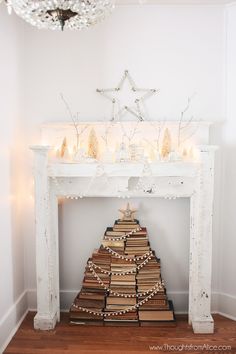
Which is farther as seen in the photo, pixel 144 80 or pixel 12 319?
pixel 144 80

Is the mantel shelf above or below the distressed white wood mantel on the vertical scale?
above

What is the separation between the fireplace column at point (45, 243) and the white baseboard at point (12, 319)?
164 millimetres

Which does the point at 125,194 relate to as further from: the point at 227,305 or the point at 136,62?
the point at 227,305

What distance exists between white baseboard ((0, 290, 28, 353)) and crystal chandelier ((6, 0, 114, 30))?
7.02 feet

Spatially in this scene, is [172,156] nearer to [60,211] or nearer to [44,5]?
[60,211]

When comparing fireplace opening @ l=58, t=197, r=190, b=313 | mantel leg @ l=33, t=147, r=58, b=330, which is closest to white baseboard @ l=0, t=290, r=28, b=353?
mantel leg @ l=33, t=147, r=58, b=330

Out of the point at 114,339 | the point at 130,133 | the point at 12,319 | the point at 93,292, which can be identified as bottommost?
the point at 114,339

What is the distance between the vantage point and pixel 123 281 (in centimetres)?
312

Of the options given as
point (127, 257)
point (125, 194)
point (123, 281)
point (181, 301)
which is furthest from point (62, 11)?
point (181, 301)

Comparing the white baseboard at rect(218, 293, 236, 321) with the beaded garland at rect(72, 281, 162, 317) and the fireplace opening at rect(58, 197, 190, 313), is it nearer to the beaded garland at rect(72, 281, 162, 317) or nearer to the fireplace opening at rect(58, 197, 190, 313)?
the fireplace opening at rect(58, 197, 190, 313)

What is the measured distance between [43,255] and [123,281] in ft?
2.19

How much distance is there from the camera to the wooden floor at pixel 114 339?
2729 millimetres

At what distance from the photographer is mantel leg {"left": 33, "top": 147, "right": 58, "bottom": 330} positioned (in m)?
2.95

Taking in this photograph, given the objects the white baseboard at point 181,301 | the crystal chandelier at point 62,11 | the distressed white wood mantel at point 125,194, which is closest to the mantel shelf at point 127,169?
the distressed white wood mantel at point 125,194
